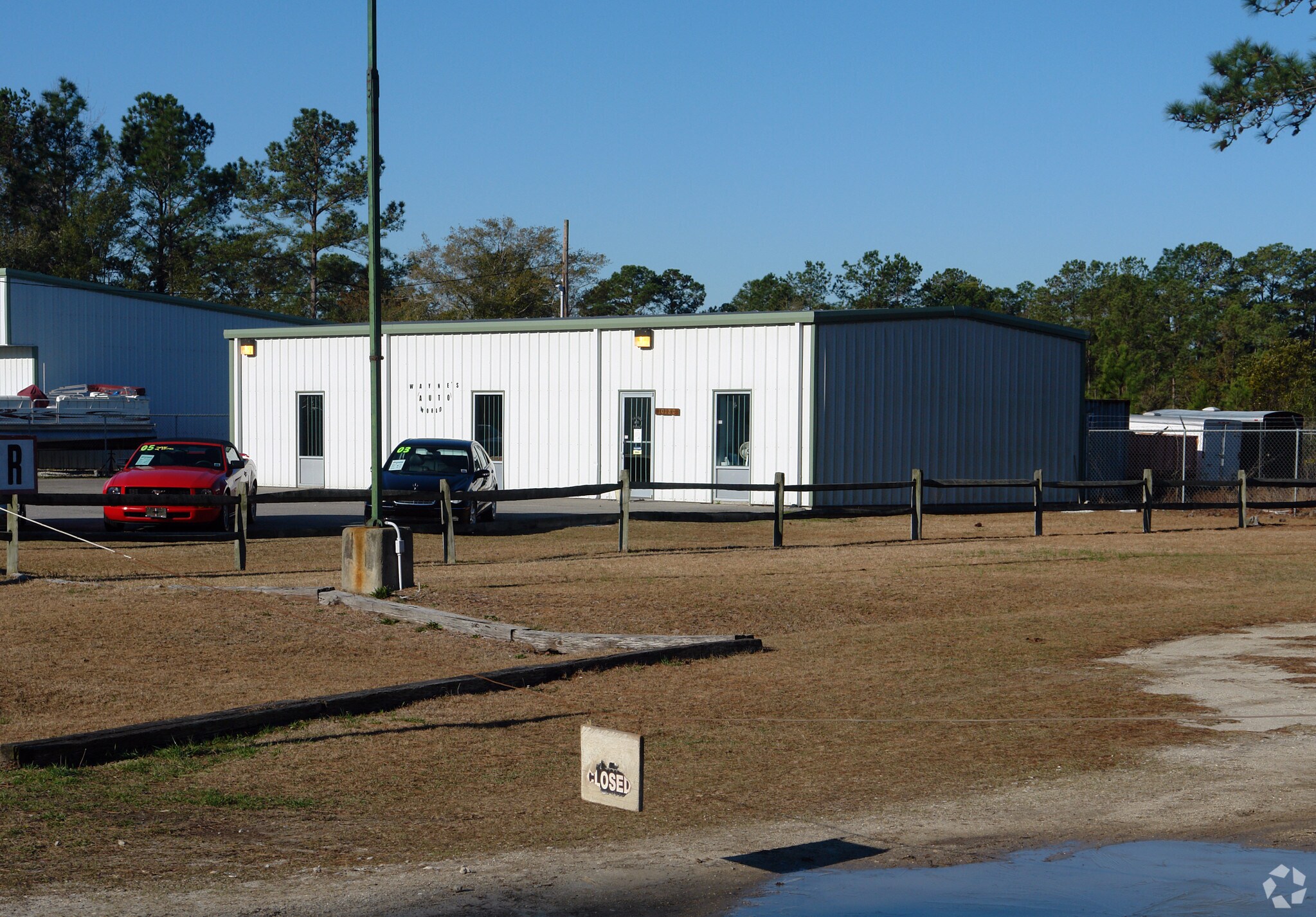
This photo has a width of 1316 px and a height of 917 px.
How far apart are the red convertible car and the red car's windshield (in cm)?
1

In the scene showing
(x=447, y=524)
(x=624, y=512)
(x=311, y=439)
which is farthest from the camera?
(x=311, y=439)

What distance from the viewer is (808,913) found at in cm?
495

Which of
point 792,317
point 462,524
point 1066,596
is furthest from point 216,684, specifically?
point 792,317

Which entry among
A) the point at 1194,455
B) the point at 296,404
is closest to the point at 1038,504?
the point at 296,404

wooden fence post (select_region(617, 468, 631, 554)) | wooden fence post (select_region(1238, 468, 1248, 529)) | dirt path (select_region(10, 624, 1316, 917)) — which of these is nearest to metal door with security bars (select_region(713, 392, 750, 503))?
wooden fence post (select_region(617, 468, 631, 554))

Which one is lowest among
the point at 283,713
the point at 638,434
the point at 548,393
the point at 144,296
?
the point at 283,713

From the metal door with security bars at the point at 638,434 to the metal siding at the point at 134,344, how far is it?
69.7 ft

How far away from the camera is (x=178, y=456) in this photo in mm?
21734

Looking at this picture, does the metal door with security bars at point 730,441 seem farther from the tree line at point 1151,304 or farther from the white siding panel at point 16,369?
the tree line at point 1151,304

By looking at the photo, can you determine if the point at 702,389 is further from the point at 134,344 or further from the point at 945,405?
the point at 134,344

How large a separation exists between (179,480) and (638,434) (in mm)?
11870

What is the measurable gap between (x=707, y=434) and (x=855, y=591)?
14.6 meters

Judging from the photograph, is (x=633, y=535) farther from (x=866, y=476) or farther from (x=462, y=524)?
(x=866, y=476)

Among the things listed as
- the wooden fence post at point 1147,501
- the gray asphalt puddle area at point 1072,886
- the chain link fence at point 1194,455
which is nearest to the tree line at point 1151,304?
the chain link fence at point 1194,455
